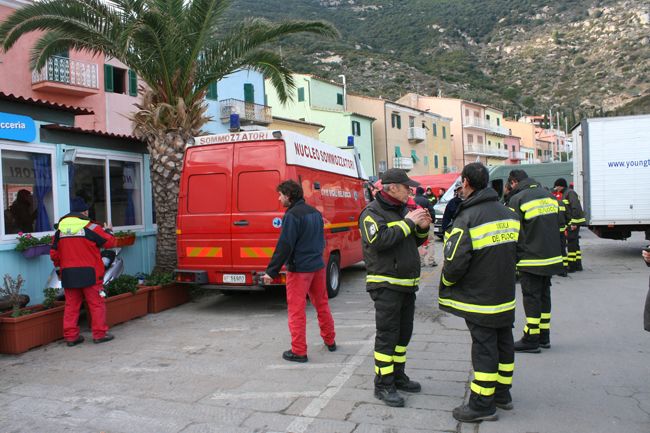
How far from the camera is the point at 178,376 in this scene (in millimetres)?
5141

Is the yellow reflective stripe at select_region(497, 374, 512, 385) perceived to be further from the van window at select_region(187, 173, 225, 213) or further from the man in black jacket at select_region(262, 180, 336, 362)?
the van window at select_region(187, 173, 225, 213)

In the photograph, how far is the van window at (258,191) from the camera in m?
7.62

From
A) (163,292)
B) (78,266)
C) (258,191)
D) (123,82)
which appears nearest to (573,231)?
(258,191)

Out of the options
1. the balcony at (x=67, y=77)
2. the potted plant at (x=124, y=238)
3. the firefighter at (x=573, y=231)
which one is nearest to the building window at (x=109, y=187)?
the potted plant at (x=124, y=238)

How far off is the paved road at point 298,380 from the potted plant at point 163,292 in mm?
563

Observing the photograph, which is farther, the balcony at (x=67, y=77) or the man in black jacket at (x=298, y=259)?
the balcony at (x=67, y=77)

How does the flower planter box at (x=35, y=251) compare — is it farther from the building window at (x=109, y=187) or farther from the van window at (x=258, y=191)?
the van window at (x=258, y=191)

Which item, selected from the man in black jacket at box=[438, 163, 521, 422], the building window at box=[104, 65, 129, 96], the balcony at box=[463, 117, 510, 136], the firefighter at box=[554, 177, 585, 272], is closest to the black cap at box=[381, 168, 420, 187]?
the man in black jacket at box=[438, 163, 521, 422]

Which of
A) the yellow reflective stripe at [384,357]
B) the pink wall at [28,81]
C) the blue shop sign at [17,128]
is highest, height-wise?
the pink wall at [28,81]

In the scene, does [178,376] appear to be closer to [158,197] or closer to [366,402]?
[366,402]

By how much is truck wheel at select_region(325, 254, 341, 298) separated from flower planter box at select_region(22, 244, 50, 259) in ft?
13.5

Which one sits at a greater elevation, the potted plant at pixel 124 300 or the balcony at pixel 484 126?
the balcony at pixel 484 126

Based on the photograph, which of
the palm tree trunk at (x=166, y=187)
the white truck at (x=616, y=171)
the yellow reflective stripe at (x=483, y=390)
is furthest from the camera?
the white truck at (x=616, y=171)

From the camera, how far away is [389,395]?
417 centimetres
